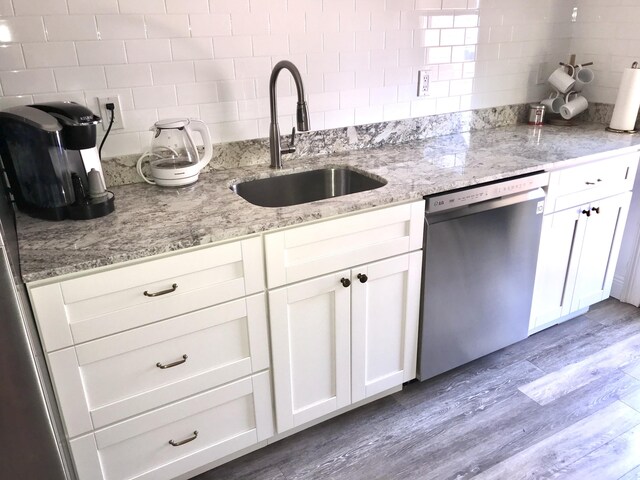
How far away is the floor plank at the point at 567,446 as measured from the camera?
177 centimetres

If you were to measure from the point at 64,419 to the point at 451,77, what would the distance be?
2198 mm

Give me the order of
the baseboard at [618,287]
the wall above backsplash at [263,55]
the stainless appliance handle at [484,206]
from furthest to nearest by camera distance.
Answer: the baseboard at [618,287], the stainless appliance handle at [484,206], the wall above backsplash at [263,55]

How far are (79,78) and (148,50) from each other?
0.25 m

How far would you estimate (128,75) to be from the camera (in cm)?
177

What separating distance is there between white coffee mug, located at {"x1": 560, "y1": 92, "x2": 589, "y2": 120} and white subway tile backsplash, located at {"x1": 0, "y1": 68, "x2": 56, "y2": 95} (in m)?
2.43

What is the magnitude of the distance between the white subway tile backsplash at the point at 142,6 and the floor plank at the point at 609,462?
7.00ft

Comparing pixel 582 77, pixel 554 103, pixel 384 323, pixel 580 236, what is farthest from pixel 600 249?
pixel 384 323

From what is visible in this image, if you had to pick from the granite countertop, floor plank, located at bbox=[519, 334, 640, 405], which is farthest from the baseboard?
the granite countertop

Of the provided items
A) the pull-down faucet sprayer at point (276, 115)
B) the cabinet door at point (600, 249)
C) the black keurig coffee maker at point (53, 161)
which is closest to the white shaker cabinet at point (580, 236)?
the cabinet door at point (600, 249)

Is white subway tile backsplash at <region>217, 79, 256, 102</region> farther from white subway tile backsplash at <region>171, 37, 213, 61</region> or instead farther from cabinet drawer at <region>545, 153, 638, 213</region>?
cabinet drawer at <region>545, 153, 638, 213</region>

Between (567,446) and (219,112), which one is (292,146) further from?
(567,446)

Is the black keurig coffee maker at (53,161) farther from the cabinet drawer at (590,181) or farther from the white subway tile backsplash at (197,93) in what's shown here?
the cabinet drawer at (590,181)

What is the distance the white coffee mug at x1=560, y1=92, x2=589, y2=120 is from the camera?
2695 mm

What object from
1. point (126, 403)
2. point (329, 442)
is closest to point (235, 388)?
point (126, 403)
